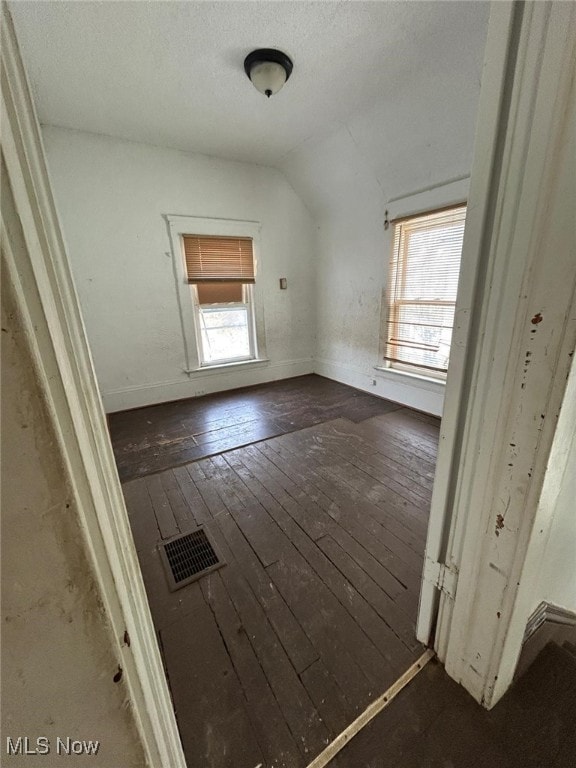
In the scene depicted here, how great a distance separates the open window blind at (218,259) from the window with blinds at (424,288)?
5.68ft

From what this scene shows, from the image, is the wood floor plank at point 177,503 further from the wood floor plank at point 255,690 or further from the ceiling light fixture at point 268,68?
the ceiling light fixture at point 268,68

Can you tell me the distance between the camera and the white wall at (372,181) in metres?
2.15

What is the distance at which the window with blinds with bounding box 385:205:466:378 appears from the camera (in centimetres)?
271

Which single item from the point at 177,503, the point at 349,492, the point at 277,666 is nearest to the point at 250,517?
the point at 177,503

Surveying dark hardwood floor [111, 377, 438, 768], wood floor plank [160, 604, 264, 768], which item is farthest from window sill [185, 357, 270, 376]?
wood floor plank [160, 604, 264, 768]

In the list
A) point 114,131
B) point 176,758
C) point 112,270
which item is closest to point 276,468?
point 176,758

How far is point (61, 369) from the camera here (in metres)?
0.33

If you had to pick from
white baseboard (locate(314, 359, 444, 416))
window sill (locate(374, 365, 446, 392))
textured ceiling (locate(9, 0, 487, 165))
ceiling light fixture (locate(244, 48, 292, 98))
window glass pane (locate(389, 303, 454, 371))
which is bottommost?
white baseboard (locate(314, 359, 444, 416))

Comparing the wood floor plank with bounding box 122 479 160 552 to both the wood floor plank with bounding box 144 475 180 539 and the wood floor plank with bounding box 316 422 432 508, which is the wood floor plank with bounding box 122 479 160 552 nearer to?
the wood floor plank with bounding box 144 475 180 539

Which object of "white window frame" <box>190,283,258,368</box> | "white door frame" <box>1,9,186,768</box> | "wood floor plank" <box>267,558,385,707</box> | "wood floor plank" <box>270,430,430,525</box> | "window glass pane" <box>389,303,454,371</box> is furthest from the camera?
"white window frame" <box>190,283,258,368</box>

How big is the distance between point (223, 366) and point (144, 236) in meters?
1.65

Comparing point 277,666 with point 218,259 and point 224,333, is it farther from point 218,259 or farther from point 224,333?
point 218,259

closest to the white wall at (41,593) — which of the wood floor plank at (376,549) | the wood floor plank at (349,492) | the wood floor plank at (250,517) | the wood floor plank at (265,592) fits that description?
the wood floor plank at (265,592)

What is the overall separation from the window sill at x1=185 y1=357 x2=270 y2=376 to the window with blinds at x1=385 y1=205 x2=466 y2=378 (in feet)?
5.67
